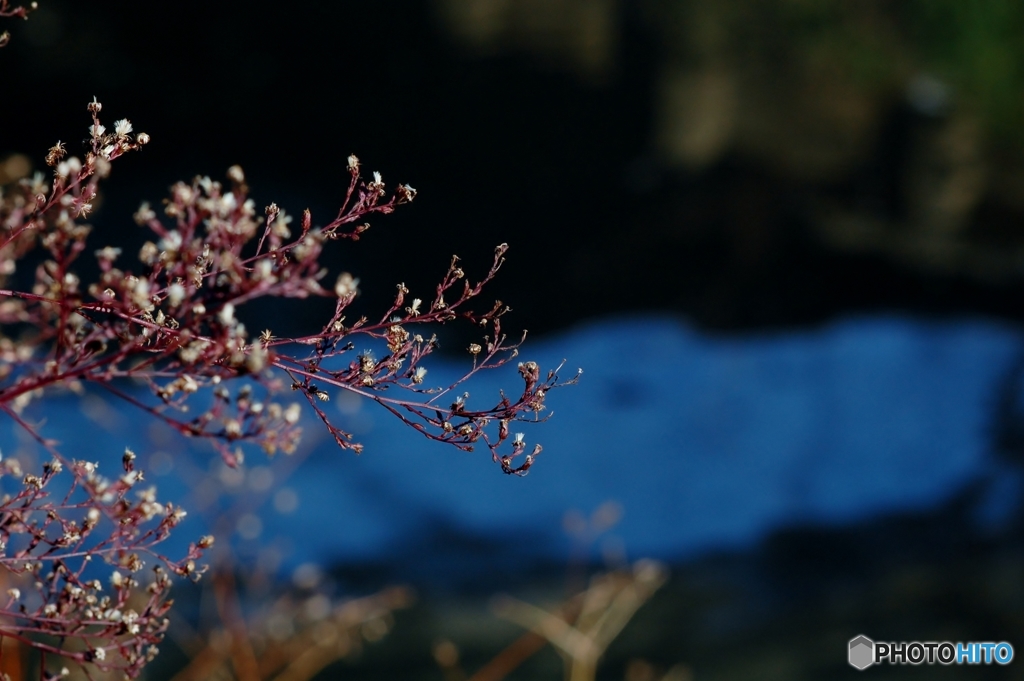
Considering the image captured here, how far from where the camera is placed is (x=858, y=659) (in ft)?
10.4

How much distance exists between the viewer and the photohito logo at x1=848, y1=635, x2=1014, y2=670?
10.4 ft

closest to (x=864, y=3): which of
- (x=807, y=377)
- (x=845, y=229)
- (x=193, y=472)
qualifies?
(x=845, y=229)

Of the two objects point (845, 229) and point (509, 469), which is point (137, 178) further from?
point (509, 469)

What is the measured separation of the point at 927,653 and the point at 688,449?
3.42 feet

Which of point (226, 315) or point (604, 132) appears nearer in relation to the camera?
point (226, 315)

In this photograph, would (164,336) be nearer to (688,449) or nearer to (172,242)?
(172,242)

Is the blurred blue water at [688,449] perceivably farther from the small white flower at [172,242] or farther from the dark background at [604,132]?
the small white flower at [172,242]

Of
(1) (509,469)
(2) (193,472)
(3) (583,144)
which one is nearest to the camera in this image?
(1) (509,469)

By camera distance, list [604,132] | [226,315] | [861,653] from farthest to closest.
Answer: [604,132] → [861,653] → [226,315]

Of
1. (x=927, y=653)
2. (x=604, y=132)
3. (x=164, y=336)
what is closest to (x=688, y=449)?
(x=927, y=653)

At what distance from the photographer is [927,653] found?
322cm

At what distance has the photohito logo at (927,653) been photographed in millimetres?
3182

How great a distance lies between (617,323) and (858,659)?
4.50 feet

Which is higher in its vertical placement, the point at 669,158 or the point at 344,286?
the point at 669,158
